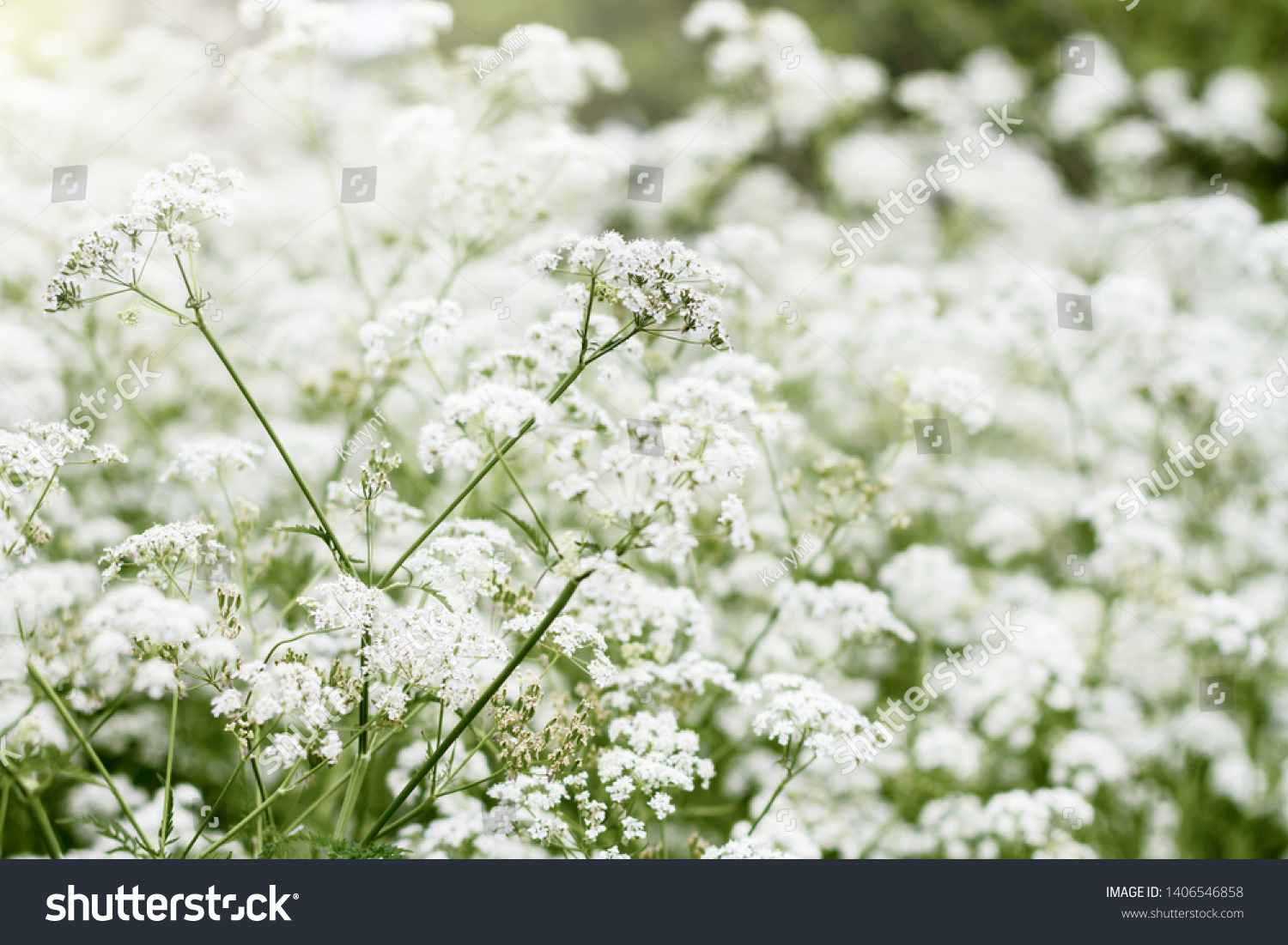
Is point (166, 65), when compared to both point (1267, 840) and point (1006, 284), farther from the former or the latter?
point (1267, 840)

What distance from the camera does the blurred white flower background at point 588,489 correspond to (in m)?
2.35

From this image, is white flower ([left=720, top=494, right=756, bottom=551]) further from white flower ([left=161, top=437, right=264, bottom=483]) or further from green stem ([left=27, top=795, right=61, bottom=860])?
green stem ([left=27, top=795, right=61, bottom=860])

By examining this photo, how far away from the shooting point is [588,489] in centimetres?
231

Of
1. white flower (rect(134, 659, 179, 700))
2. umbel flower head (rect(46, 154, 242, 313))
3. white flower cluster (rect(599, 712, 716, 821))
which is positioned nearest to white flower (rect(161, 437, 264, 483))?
umbel flower head (rect(46, 154, 242, 313))

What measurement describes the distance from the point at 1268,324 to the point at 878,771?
5228 millimetres

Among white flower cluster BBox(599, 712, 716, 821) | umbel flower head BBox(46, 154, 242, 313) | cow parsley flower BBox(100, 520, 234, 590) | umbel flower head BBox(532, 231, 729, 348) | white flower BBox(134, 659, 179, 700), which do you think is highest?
umbel flower head BBox(46, 154, 242, 313)

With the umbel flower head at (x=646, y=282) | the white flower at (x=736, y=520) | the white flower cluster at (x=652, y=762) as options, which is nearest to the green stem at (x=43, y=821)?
the white flower cluster at (x=652, y=762)

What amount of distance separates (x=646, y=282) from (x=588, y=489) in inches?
23.3

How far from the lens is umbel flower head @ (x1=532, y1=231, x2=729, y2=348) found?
2.29 metres

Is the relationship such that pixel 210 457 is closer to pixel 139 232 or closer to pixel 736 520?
pixel 139 232

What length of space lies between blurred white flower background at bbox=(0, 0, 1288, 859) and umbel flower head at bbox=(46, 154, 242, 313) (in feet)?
0.04

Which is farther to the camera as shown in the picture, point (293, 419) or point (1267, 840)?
point (293, 419)

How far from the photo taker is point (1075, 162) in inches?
459
